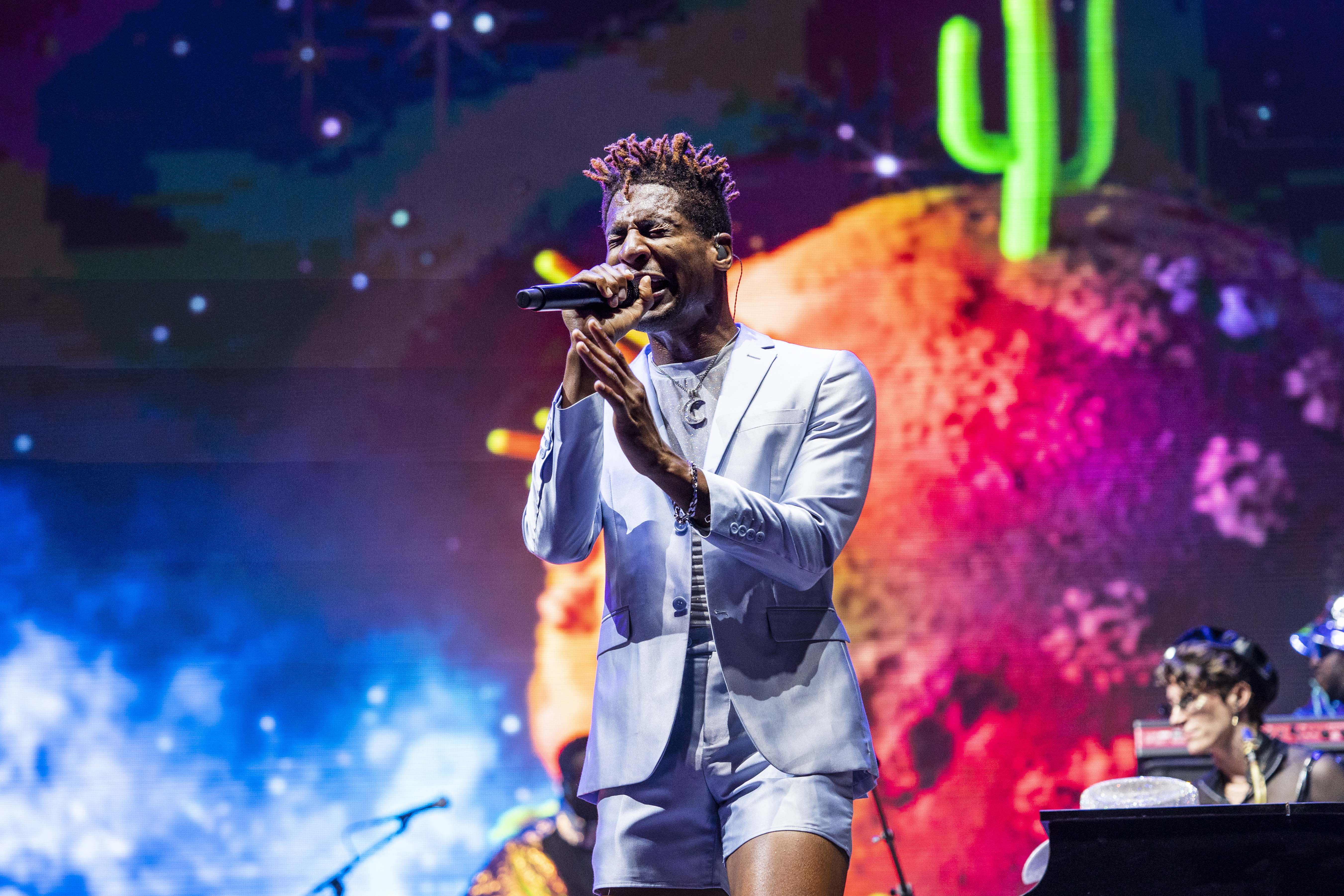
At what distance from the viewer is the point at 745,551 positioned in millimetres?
1660

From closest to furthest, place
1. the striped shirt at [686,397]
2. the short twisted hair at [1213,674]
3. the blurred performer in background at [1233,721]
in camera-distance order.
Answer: the striped shirt at [686,397], the blurred performer in background at [1233,721], the short twisted hair at [1213,674]

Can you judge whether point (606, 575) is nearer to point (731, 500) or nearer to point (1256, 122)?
point (731, 500)

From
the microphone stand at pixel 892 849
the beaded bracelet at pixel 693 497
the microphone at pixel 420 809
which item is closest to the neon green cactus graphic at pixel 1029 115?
the microphone stand at pixel 892 849

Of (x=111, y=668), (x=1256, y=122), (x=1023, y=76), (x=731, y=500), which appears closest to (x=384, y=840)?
(x=111, y=668)

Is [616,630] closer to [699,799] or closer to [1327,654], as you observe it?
[699,799]

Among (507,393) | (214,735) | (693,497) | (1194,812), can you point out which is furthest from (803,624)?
(214,735)

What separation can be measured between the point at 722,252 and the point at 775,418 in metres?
0.34

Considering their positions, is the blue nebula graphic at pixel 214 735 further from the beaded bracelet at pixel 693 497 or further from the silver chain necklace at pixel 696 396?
the beaded bracelet at pixel 693 497

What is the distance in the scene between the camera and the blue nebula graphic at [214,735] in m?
4.33

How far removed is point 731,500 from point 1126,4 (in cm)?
389

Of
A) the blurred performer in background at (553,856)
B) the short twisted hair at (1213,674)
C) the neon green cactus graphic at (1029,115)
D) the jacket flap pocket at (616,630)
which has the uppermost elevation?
the neon green cactus graphic at (1029,115)

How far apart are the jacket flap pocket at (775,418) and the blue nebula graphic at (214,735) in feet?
9.11

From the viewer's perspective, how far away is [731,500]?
5.37ft

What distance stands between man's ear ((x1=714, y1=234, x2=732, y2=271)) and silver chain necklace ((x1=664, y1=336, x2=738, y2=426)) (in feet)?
0.40
